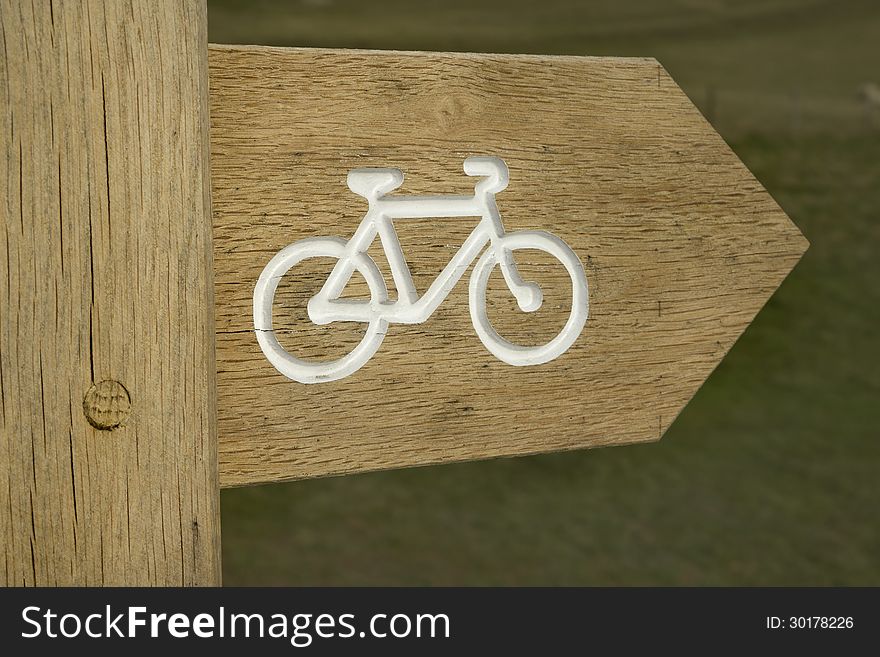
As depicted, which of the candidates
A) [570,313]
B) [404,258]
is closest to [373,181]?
[404,258]

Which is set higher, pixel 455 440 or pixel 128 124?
pixel 128 124

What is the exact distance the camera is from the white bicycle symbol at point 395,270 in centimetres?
76

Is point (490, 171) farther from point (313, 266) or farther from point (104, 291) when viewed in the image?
point (104, 291)

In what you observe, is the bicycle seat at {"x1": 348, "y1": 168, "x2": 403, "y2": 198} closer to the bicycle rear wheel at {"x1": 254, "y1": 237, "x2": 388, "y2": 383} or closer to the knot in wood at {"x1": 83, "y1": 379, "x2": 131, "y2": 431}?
the bicycle rear wheel at {"x1": 254, "y1": 237, "x2": 388, "y2": 383}

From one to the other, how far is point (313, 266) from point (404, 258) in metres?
0.08

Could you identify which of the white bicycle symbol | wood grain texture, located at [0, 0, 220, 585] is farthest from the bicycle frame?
wood grain texture, located at [0, 0, 220, 585]

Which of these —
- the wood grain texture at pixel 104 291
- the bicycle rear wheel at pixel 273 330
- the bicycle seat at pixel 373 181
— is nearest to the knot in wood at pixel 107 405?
the wood grain texture at pixel 104 291

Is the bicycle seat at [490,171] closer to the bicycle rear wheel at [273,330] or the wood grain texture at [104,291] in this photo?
the bicycle rear wheel at [273,330]

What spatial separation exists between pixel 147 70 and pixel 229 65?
0.26 feet

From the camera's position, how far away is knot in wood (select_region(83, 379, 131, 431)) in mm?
662

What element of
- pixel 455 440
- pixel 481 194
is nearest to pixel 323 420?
pixel 455 440

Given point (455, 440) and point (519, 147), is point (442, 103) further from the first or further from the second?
point (455, 440)

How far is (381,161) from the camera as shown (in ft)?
2.56

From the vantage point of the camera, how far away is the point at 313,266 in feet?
2.52
